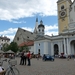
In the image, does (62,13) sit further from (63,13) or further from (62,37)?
(62,37)

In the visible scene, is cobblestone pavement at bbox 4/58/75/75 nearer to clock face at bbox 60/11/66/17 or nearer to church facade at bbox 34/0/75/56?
church facade at bbox 34/0/75/56

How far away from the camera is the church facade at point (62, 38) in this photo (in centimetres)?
4788

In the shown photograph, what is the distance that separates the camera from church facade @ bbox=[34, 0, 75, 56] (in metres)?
47.9

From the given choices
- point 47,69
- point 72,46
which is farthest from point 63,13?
point 47,69

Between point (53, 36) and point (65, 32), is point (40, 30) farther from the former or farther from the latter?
point (65, 32)

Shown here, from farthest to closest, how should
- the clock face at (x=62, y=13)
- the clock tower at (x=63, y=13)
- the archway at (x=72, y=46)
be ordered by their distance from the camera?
the clock face at (x=62, y=13)
the clock tower at (x=63, y=13)
the archway at (x=72, y=46)

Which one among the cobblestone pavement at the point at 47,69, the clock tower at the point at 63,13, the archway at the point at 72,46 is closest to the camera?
the cobblestone pavement at the point at 47,69

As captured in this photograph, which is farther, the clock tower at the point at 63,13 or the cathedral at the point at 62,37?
the clock tower at the point at 63,13

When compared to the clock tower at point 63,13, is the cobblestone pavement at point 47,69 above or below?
below

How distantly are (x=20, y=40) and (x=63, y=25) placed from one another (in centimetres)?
3287

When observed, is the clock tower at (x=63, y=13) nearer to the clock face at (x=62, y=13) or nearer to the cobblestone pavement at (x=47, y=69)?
the clock face at (x=62, y=13)

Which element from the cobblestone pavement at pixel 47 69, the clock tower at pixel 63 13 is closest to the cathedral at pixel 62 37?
the clock tower at pixel 63 13

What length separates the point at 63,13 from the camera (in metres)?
58.6

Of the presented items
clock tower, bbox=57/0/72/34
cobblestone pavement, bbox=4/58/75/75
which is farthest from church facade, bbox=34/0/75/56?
cobblestone pavement, bbox=4/58/75/75
